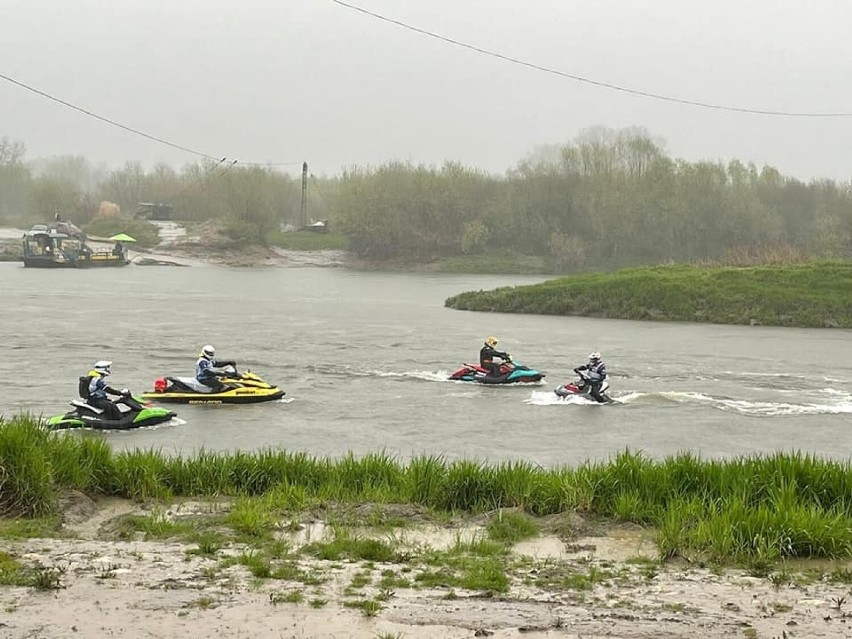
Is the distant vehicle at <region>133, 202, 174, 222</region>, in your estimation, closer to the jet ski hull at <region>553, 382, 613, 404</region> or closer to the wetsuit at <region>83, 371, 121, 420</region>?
the jet ski hull at <region>553, 382, 613, 404</region>

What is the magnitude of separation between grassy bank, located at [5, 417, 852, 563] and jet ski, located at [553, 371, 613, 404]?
14.0m

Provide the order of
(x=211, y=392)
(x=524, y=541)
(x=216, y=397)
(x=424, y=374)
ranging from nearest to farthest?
(x=524, y=541) < (x=216, y=397) < (x=211, y=392) < (x=424, y=374)

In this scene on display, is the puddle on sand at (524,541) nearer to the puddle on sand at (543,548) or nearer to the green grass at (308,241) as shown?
the puddle on sand at (543,548)

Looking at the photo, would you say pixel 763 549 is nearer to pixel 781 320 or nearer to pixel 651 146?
pixel 781 320

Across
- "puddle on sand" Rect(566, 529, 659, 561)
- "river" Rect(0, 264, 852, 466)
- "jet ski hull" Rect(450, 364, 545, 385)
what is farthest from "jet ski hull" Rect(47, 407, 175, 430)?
"puddle on sand" Rect(566, 529, 659, 561)

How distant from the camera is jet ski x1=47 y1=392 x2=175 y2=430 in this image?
20.8 meters

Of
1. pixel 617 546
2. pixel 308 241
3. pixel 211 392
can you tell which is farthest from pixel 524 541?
pixel 308 241

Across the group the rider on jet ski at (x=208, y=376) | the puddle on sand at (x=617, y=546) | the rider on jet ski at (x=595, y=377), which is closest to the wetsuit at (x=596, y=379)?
the rider on jet ski at (x=595, y=377)

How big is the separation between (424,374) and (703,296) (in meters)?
27.3

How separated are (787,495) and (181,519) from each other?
6.39 meters

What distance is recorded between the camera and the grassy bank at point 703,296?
51.2m

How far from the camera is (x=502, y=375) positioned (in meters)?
29.4

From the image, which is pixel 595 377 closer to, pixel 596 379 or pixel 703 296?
pixel 596 379

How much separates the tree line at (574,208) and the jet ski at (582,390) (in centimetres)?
7438
